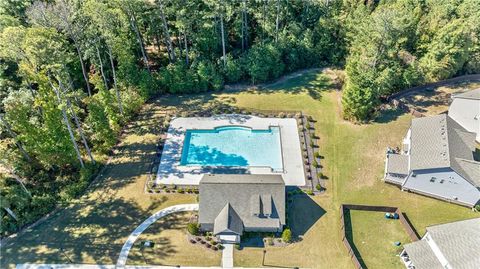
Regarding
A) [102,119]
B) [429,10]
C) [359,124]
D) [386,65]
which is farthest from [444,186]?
[102,119]

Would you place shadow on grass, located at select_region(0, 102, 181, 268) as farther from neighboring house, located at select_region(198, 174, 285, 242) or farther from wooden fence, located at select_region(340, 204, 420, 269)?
wooden fence, located at select_region(340, 204, 420, 269)

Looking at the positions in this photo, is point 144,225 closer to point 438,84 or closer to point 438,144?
point 438,144

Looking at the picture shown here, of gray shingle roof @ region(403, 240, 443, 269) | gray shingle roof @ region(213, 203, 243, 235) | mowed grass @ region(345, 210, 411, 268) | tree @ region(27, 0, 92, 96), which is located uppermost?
tree @ region(27, 0, 92, 96)

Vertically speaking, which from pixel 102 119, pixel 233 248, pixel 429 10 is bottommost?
pixel 233 248

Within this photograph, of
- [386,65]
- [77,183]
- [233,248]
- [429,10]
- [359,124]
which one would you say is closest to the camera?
[233,248]

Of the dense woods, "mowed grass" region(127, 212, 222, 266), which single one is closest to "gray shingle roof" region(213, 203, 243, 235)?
"mowed grass" region(127, 212, 222, 266)

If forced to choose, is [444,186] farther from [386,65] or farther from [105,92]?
[105,92]
